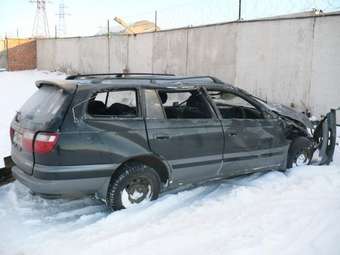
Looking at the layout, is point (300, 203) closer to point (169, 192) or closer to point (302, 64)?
point (169, 192)

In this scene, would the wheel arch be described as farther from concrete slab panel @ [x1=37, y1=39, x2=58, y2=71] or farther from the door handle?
concrete slab panel @ [x1=37, y1=39, x2=58, y2=71]

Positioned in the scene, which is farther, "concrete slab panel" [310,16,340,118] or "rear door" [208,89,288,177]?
"concrete slab panel" [310,16,340,118]

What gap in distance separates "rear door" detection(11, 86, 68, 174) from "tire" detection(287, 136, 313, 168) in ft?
11.7

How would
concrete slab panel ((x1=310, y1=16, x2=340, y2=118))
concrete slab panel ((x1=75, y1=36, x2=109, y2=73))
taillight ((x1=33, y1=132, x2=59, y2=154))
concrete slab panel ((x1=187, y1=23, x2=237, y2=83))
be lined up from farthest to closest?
concrete slab panel ((x1=75, y1=36, x2=109, y2=73)), concrete slab panel ((x1=187, y1=23, x2=237, y2=83)), concrete slab panel ((x1=310, y1=16, x2=340, y2=118)), taillight ((x1=33, y1=132, x2=59, y2=154))

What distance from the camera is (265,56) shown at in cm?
1210

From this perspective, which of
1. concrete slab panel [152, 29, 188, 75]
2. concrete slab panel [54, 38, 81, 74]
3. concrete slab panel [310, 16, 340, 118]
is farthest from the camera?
concrete slab panel [54, 38, 81, 74]

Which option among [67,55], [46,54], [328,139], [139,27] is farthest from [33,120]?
[46,54]

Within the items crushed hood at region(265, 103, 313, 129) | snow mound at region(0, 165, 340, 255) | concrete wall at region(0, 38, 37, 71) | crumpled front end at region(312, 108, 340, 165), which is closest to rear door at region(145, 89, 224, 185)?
snow mound at region(0, 165, 340, 255)

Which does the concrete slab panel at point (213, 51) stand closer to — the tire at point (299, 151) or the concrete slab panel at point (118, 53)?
the concrete slab panel at point (118, 53)

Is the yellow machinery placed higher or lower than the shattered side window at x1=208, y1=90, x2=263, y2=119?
higher

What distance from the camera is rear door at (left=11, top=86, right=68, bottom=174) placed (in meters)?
4.28

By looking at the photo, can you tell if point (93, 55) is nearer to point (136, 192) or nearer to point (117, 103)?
point (117, 103)

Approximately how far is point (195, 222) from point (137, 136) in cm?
113

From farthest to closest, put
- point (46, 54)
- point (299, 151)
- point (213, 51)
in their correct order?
point (46, 54) → point (213, 51) → point (299, 151)
